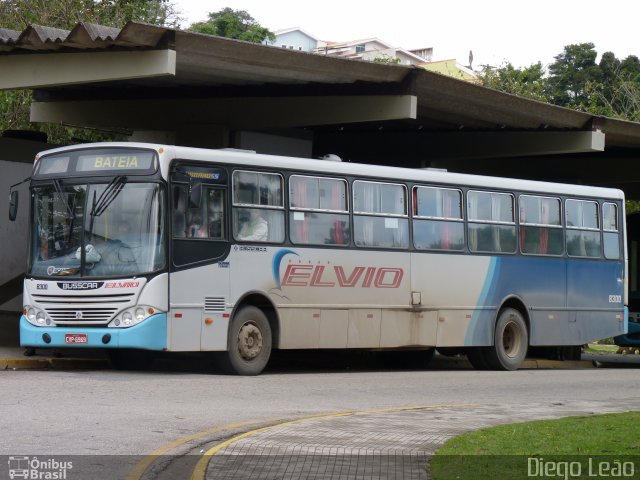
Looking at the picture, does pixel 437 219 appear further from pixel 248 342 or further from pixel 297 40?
pixel 297 40

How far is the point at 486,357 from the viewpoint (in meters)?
22.6

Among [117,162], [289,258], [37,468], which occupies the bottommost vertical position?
[37,468]

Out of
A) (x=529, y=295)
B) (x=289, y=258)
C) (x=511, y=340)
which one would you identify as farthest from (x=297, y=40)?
(x=289, y=258)

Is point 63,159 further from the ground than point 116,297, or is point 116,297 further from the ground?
point 63,159

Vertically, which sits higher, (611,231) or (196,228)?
(611,231)

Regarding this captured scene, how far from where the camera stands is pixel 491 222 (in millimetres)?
22266

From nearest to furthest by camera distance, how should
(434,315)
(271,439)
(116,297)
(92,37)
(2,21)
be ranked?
(271,439) < (116,297) < (92,37) < (434,315) < (2,21)

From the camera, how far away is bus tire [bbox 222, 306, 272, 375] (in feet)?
59.0

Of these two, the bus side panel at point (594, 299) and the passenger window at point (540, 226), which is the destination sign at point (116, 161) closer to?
the passenger window at point (540, 226)

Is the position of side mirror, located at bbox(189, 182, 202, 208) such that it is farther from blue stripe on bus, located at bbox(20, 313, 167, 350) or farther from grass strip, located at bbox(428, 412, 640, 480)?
grass strip, located at bbox(428, 412, 640, 480)

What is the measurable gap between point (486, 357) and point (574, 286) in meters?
2.47

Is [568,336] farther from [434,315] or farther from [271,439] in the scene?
[271,439]

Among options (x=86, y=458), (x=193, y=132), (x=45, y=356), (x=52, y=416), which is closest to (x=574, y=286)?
(x=193, y=132)

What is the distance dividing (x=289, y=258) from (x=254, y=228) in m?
0.79
